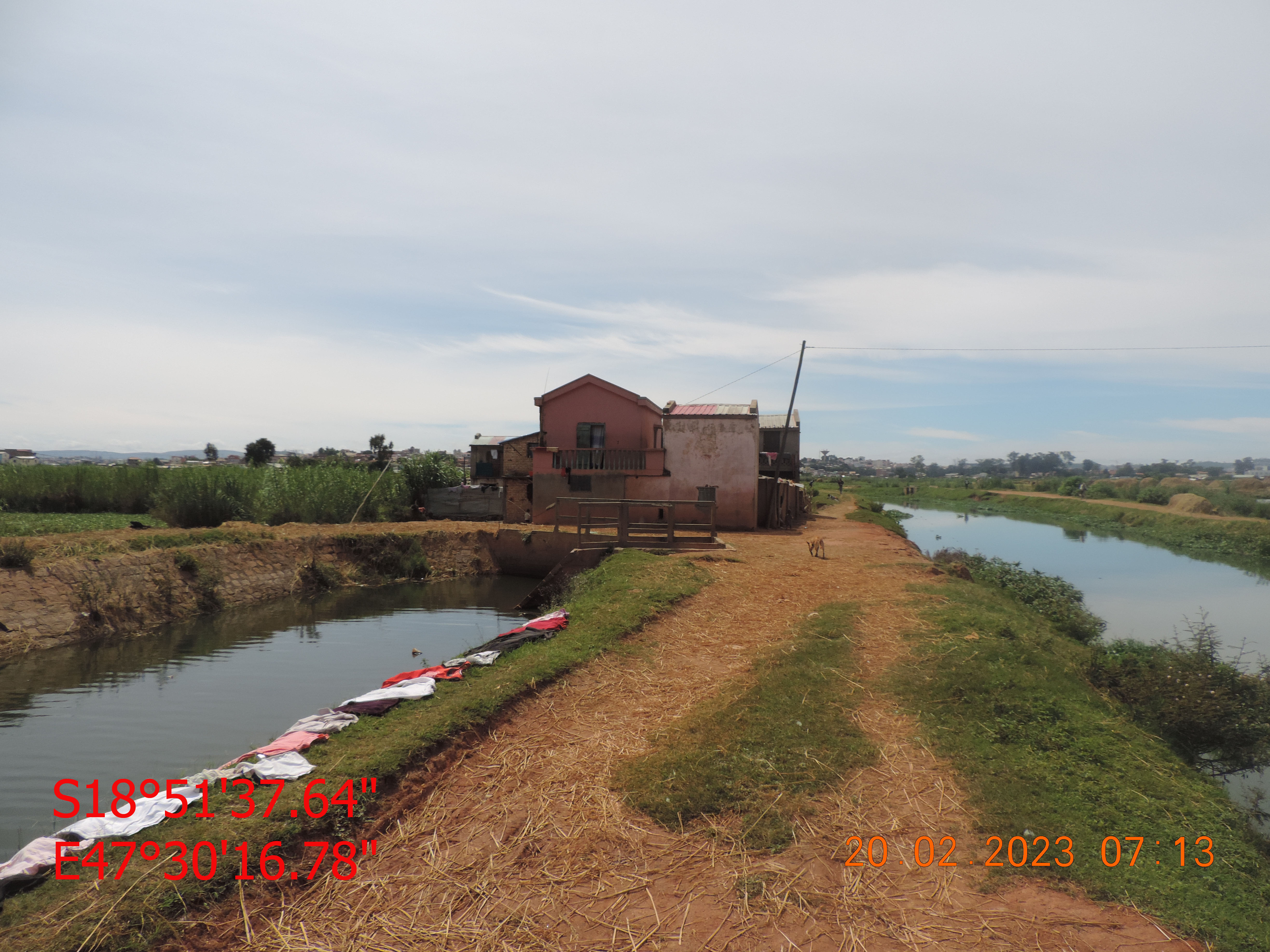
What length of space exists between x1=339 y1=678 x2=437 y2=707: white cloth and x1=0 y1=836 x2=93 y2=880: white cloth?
2.67m

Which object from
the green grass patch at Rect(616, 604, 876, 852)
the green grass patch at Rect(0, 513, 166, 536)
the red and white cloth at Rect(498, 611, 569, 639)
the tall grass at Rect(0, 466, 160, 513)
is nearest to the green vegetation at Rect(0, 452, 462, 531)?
the tall grass at Rect(0, 466, 160, 513)

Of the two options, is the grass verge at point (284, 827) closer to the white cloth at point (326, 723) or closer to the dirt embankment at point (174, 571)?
the white cloth at point (326, 723)

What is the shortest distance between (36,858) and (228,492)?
25.0 m

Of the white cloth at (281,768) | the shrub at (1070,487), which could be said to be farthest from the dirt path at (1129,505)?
the white cloth at (281,768)

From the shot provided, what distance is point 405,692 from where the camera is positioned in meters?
7.52

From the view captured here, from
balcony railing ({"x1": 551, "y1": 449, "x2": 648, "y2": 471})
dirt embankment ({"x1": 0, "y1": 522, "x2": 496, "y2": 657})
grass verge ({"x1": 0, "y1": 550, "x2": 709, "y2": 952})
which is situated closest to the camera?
grass verge ({"x1": 0, "y1": 550, "x2": 709, "y2": 952})

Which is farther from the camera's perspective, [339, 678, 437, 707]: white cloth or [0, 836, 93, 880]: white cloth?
[339, 678, 437, 707]: white cloth

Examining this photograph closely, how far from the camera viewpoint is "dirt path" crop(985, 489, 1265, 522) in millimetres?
47594

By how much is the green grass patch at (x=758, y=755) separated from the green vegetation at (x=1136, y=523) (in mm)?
37543

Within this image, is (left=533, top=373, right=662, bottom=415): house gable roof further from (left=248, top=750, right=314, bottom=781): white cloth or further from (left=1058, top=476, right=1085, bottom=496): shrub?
(left=1058, top=476, right=1085, bottom=496): shrub

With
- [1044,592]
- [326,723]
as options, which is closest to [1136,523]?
[1044,592]

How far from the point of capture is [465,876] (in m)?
4.58

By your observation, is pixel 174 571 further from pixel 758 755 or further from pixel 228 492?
pixel 758 755

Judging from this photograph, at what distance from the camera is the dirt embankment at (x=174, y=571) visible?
14914 mm
